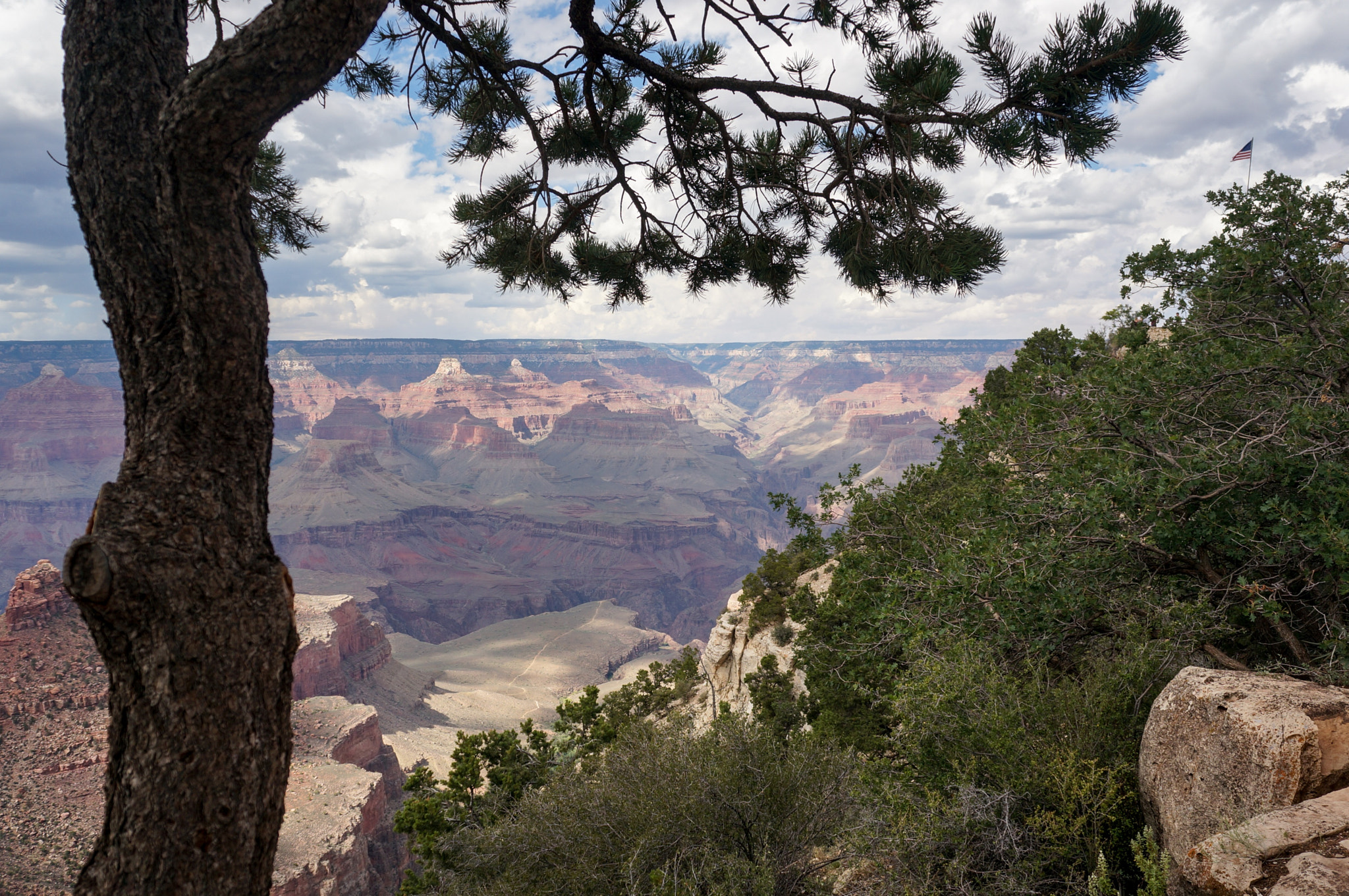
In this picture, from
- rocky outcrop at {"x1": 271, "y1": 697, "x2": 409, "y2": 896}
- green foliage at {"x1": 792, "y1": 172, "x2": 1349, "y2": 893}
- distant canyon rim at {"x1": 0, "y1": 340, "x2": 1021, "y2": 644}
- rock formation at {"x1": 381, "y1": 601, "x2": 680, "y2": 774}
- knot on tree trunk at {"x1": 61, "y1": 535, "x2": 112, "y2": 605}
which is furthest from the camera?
distant canyon rim at {"x1": 0, "y1": 340, "x2": 1021, "y2": 644}

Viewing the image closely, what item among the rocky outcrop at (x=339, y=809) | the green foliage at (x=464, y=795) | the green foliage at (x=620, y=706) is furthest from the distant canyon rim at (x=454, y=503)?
the green foliage at (x=464, y=795)

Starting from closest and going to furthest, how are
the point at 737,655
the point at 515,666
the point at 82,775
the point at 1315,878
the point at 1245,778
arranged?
1. the point at 1315,878
2. the point at 1245,778
3. the point at 737,655
4. the point at 82,775
5. the point at 515,666

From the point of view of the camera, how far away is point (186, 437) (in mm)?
2555

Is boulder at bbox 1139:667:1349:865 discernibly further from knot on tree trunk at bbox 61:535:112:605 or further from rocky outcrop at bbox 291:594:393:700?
rocky outcrop at bbox 291:594:393:700

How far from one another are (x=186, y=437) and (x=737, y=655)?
20.6 m

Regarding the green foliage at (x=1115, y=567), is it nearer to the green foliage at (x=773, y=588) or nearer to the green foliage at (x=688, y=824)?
the green foliage at (x=688, y=824)

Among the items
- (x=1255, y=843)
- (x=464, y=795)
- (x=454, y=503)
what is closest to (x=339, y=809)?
(x=464, y=795)

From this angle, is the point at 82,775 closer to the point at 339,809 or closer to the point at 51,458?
the point at 339,809

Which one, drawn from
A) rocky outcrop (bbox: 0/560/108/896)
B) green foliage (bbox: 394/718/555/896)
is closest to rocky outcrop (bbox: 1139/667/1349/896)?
green foliage (bbox: 394/718/555/896)

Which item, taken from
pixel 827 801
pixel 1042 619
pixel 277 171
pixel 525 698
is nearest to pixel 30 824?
pixel 277 171

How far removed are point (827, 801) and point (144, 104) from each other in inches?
239

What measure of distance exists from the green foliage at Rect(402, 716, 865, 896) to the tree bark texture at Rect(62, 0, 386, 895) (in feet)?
9.16

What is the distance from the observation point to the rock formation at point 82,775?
2333 centimetres

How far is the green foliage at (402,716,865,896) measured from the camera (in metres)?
4.94
